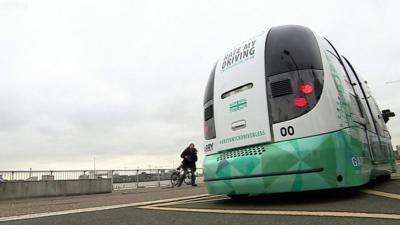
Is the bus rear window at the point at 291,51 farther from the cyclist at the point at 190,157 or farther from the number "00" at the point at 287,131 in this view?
the cyclist at the point at 190,157

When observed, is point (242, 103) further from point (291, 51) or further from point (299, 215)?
point (299, 215)

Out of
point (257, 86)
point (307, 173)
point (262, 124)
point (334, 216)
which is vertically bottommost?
point (334, 216)

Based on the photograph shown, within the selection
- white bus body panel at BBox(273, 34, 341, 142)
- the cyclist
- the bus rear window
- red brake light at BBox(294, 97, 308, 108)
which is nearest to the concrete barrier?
the cyclist

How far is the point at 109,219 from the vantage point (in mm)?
4551

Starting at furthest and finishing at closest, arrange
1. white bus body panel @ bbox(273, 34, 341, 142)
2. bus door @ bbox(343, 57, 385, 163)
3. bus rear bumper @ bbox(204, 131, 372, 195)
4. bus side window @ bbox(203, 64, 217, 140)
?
1. bus door @ bbox(343, 57, 385, 163)
2. bus side window @ bbox(203, 64, 217, 140)
3. white bus body panel @ bbox(273, 34, 341, 142)
4. bus rear bumper @ bbox(204, 131, 372, 195)

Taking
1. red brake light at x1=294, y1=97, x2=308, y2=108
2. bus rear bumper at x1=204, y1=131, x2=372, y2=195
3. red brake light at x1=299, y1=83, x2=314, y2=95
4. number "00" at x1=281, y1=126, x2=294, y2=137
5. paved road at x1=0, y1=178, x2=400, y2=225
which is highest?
red brake light at x1=299, y1=83, x2=314, y2=95

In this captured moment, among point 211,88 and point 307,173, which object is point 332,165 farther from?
point 211,88

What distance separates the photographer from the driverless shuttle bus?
4602 millimetres

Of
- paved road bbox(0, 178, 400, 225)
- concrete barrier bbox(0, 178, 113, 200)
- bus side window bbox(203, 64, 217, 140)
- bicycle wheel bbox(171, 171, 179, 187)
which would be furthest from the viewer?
bicycle wheel bbox(171, 171, 179, 187)

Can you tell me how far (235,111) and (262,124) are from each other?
0.54 m

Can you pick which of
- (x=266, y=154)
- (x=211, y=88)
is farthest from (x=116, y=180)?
(x=266, y=154)

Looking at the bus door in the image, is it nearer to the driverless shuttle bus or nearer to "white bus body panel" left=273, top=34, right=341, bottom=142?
the driverless shuttle bus

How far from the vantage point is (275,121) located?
16.1 feet

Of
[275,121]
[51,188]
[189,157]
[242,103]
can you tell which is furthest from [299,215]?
[51,188]
